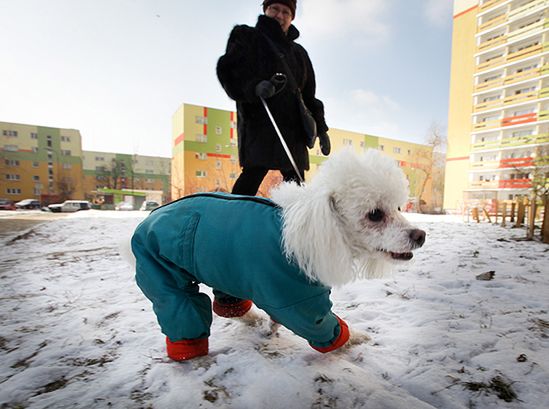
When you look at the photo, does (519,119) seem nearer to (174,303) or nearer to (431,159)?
(431,159)

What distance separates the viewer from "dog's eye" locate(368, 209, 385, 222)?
1132mm

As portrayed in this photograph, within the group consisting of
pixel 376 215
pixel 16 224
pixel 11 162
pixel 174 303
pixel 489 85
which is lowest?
pixel 16 224

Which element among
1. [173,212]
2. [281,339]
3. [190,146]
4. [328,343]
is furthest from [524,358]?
[190,146]

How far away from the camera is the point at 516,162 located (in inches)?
846

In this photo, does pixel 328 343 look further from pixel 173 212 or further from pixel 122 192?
pixel 122 192

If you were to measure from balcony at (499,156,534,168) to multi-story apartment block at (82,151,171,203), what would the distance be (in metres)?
40.7

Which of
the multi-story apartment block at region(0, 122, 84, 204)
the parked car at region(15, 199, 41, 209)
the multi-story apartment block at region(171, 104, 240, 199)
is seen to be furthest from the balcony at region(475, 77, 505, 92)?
the multi-story apartment block at region(0, 122, 84, 204)

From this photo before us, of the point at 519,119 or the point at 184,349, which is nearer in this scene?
the point at 184,349

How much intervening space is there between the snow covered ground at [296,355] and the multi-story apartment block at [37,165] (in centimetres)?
4280

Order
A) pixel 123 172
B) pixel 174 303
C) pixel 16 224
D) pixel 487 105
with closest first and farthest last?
1. pixel 174 303
2. pixel 16 224
3. pixel 487 105
4. pixel 123 172

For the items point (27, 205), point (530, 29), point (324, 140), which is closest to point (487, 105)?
point (530, 29)

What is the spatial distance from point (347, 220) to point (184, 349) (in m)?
0.93

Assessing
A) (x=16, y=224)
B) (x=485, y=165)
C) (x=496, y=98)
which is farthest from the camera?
(x=496, y=98)

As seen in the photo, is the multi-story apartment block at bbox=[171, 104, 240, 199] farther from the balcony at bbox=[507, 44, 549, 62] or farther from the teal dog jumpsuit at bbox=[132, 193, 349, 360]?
the balcony at bbox=[507, 44, 549, 62]
